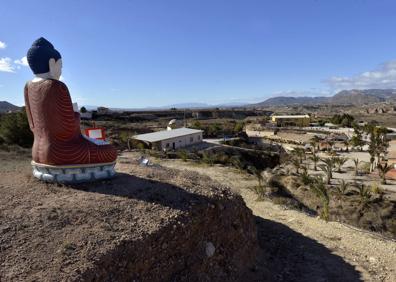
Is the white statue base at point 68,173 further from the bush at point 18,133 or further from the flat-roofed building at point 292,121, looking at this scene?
the flat-roofed building at point 292,121

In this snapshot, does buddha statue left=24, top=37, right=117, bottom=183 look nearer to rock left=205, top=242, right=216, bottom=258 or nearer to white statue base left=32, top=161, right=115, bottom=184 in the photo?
white statue base left=32, top=161, right=115, bottom=184

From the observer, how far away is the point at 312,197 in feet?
73.6

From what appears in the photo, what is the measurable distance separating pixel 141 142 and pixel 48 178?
30.8m

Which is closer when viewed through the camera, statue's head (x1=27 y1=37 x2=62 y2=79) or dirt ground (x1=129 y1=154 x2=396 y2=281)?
dirt ground (x1=129 y1=154 x2=396 y2=281)

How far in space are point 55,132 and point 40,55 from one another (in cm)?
264

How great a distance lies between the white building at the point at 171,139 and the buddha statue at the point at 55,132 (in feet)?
94.5

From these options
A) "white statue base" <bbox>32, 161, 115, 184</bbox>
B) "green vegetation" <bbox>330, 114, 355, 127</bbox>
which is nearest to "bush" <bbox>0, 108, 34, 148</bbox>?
"white statue base" <bbox>32, 161, 115, 184</bbox>

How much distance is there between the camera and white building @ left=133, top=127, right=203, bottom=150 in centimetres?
4062

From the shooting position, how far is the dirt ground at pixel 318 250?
11023 millimetres

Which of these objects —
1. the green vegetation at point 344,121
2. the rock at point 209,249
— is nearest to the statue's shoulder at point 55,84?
the rock at point 209,249

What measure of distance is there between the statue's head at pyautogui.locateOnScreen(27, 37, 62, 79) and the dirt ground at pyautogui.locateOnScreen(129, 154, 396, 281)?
377 inches

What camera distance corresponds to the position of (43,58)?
37.1 feet

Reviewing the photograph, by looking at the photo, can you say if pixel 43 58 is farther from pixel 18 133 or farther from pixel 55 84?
pixel 18 133

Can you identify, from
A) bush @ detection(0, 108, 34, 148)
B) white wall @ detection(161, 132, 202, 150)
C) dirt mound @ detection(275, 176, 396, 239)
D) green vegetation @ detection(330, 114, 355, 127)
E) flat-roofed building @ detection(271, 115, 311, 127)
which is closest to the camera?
dirt mound @ detection(275, 176, 396, 239)
